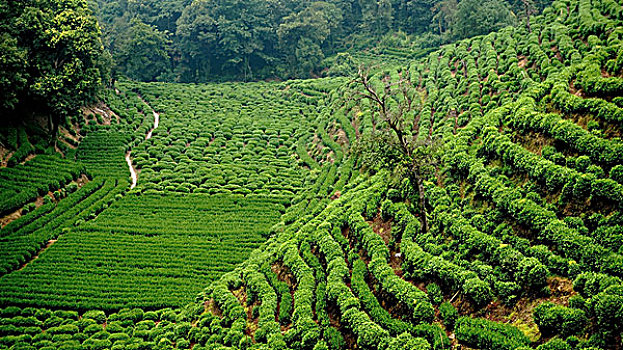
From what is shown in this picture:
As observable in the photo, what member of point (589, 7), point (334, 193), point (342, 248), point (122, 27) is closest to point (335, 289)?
point (342, 248)

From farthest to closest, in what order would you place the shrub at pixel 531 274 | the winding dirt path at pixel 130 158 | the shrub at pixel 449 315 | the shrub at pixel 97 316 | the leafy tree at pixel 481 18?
1. the leafy tree at pixel 481 18
2. the winding dirt path at pixel 130 158
3. the shrub at pixel 97 316
4. the shrub at pixel 449 315
5. the shrub at pixel 531 274

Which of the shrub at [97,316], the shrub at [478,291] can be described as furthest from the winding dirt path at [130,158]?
the shrub at [478,291]

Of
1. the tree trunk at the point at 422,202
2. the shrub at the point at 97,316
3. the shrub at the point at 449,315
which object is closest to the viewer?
the shrub at the point at 449,315

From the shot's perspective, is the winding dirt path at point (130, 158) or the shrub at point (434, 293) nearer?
the shrub at point (434, 293)

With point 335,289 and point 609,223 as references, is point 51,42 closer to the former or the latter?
point 335,289

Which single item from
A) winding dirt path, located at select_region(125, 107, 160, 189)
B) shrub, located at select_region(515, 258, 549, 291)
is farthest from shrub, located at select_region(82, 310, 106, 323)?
shrub, located at select_region(515, 258, 549, 291)

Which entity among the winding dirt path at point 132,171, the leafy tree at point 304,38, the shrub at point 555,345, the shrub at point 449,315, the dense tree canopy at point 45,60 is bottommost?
the shrub at point 555,345

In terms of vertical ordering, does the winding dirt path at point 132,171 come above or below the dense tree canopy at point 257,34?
below

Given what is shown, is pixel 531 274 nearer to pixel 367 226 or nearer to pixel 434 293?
pixel 434 293

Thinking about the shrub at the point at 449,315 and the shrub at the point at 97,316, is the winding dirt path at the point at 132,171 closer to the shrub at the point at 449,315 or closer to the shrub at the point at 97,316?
the shrub at the point at 97,316

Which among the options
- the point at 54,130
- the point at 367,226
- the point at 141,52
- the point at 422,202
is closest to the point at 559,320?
the point at 422,202
